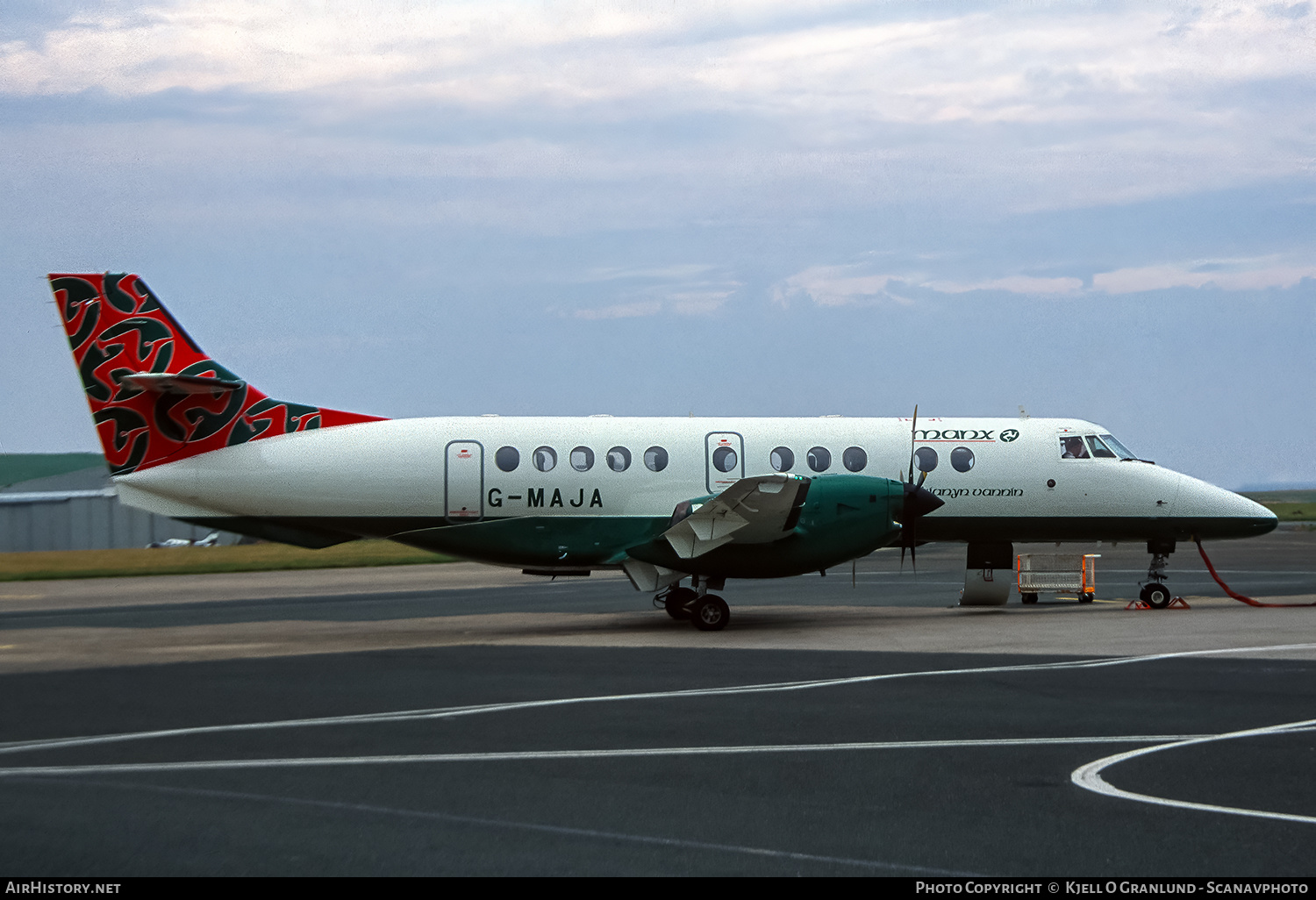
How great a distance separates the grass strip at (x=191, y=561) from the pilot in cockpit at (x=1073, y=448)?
19186mm

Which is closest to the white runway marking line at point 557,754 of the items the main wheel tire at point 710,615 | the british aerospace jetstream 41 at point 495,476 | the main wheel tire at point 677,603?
the british aerospace jetstream 41 at point 495,476

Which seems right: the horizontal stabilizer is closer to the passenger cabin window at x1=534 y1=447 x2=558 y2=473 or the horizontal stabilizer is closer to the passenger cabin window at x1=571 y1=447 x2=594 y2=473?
the passenger cabin window at x1=534 y1=447 x2=558 y2=473

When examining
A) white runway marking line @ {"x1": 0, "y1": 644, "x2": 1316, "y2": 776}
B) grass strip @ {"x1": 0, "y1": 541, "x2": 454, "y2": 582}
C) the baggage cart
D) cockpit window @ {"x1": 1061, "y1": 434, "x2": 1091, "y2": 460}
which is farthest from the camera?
grass strip @ {"x1": 0, "y1": 541, "x2": 454, "y2": 582}

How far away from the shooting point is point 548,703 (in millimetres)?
12109

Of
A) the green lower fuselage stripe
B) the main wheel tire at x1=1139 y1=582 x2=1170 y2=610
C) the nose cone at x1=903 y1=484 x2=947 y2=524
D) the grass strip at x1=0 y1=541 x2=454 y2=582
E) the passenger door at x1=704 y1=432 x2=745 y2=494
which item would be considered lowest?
the grass strip at x1=0 y1=541 x2=454 y2=582

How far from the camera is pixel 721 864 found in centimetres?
640

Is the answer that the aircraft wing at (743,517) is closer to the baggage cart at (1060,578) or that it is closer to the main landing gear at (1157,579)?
the main landing gear at (1157,579)

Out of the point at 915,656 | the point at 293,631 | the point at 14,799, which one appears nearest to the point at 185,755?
the point at 14,799

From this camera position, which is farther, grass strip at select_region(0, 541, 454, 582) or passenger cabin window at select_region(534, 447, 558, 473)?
grass strip at select_region(0, 541, 454, 582)

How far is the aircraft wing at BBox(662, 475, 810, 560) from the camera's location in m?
18.1

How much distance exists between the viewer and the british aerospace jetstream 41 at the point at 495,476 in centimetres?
1925

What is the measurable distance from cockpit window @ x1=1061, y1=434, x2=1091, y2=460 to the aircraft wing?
632cm

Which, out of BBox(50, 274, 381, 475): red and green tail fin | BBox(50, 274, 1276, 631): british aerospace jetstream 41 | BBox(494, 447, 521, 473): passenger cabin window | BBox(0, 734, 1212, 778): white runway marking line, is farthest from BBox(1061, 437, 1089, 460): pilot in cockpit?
BBox(50, 274, 381, 475): red and green tail fin

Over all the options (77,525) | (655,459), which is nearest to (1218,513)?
(655,459)
